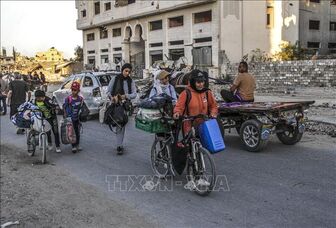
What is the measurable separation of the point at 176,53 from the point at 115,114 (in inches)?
1198

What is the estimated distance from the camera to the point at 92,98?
47.7 feet

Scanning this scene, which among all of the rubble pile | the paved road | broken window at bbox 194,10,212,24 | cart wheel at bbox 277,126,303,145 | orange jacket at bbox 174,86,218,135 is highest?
broken window at bbox 194,10,212,24

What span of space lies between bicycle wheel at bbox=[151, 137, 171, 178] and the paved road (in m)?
0.34

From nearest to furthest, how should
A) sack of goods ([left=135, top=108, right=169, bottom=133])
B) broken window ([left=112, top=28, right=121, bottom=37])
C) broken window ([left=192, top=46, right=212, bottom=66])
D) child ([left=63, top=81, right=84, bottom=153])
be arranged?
sack of goods ([left=135, top=108, right=169, bottom=133]), child ([left=63, top=81, right=84, bottom=153]), broken window ([left=192, top=46, right=212, bottom=66]), broken window ([left=112, top=28, right=121, bottom=37])

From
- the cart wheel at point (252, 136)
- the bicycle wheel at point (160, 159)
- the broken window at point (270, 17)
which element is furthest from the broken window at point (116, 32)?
the bicycle wheel at point (160, 159)

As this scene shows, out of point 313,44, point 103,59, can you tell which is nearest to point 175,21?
point 313,44

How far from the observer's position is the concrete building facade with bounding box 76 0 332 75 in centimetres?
3425

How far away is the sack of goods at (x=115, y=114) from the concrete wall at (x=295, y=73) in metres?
14.3

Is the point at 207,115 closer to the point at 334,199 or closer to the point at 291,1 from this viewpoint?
the point at 334,199

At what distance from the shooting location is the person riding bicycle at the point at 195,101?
602 centimetres

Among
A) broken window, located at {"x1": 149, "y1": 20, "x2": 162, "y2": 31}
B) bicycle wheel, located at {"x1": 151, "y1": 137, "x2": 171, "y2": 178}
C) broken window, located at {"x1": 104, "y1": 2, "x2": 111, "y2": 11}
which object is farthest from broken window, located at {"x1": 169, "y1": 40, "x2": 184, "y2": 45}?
bicycle wheel, located at {"x1": 151, "y1": 137, "x2": 171, "y2": 178}

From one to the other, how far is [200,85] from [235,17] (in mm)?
29915

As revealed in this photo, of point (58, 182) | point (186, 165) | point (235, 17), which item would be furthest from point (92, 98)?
point (235, 17)

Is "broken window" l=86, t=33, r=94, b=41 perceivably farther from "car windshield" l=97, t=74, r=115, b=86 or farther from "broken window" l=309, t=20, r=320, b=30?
"car windshield" l=97, t=74, r=115, b=86
